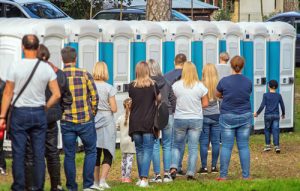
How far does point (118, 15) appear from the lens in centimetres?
2948

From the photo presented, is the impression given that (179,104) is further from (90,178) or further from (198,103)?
(90,178)

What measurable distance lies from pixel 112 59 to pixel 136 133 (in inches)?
202

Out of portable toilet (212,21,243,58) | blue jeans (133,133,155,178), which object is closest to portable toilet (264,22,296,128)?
portable toilet (212,21,243,58)

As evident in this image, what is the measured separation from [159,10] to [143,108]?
11.6m

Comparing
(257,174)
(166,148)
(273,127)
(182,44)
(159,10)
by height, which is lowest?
(257,174)

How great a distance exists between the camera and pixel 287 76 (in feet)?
69.8

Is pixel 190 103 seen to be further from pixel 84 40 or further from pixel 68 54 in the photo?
pixel 84 40

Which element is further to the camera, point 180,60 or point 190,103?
point 180,60

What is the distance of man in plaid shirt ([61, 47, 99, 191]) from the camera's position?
11.8 meters

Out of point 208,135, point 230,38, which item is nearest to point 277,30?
point 230,38

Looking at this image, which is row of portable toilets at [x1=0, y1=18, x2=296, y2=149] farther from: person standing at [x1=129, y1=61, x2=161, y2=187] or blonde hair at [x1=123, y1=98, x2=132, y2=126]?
person standing at [x1=129, y1=61, x2=161, y2=187]

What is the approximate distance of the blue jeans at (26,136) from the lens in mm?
10633

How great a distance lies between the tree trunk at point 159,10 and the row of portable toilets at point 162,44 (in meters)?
3.75

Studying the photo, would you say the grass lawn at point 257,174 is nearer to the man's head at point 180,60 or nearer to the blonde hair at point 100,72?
the blonde hair at point 100,72
